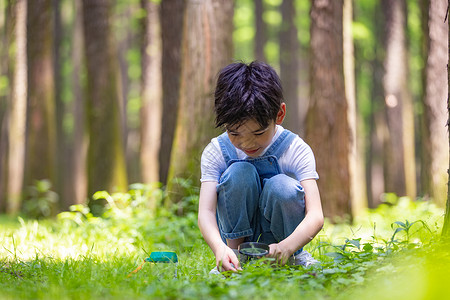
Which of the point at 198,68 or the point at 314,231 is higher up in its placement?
the point at 198,68

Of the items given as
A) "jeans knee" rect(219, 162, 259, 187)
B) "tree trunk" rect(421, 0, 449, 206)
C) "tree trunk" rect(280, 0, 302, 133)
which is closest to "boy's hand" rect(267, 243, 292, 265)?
"jeans knee" rect(219, 162, 259, 187)

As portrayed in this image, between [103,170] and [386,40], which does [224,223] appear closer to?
[103,170]

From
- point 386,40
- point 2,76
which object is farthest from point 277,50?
point 2,76

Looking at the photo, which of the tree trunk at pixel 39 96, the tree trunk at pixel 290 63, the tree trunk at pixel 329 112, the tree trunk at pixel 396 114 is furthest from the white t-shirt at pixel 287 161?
the tree trunk at pixel 290 63

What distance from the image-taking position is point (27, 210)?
8.90 m

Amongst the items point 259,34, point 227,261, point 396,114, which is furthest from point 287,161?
point 259,34

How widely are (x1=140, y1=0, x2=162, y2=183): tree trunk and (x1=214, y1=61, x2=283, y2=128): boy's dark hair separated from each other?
7.44m

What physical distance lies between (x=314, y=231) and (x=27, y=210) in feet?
23.5

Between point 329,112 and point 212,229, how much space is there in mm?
4282

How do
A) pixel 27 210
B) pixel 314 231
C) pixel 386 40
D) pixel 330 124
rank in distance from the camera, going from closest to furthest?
pixel 314 231 < pixel 330 124 < pixel 27 210 < pixel 386 40

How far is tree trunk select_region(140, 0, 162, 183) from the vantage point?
35.3 ft

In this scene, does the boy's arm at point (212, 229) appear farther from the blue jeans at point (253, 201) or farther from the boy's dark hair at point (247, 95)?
the boy's dark hair at point (247, 95)

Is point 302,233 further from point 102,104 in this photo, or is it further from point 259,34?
point 259,34

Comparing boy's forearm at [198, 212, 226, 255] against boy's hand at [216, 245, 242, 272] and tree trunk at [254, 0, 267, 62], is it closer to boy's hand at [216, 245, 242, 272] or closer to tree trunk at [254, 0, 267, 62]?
boy's hand at [216, 245, 242, 272]
